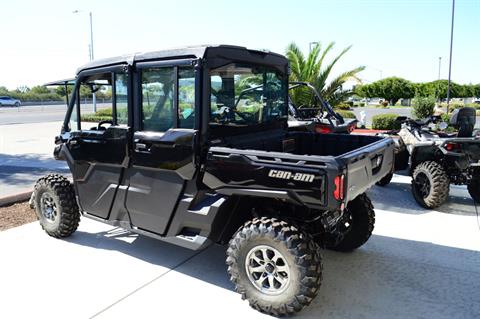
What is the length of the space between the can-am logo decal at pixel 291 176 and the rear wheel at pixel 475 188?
14.5ft

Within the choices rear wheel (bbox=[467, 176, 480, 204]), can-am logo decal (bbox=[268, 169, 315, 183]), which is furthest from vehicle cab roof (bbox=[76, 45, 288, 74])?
rear wheel (bbox=[467, 176, 480, 204])

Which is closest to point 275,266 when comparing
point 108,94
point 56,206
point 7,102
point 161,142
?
point 161,142

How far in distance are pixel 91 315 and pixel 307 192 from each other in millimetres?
1930

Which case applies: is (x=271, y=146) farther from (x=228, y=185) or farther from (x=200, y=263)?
(x=200, y=263)

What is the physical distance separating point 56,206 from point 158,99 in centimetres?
194

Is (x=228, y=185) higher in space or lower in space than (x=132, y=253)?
higher

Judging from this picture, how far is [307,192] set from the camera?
9.62ft

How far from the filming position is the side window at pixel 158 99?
3.59m

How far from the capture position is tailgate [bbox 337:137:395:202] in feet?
9.75

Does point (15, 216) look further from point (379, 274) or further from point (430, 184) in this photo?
point (430, 184)

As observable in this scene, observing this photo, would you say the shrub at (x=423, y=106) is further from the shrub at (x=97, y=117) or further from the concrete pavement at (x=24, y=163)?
the concrete pavement at (x=24, y=163)

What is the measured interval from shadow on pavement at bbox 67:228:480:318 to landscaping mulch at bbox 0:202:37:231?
109 cm

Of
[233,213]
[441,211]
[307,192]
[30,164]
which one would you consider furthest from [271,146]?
[30,164]

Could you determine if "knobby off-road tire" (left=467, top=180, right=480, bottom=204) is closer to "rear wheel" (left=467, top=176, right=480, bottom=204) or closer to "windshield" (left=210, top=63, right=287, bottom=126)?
"rear wheel" (left=467, top=176, right=480, bottom=204)
